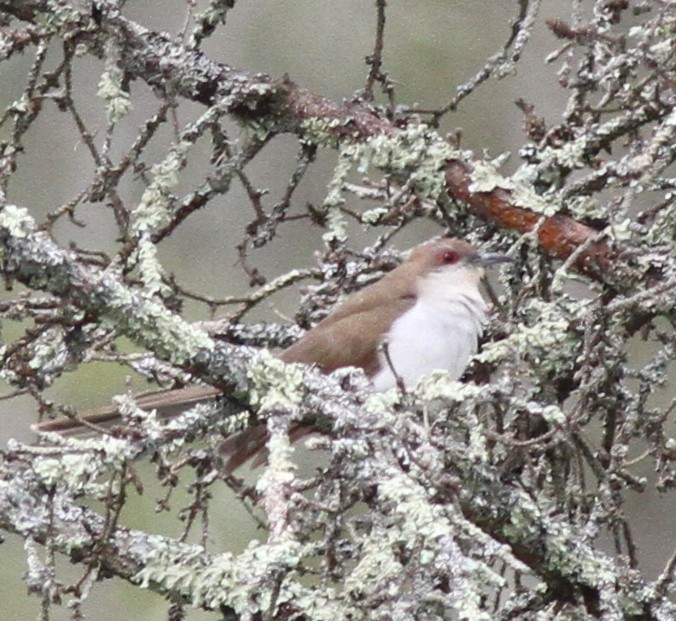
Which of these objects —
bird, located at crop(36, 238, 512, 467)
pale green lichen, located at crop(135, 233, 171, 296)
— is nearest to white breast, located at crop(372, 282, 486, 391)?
bird, located at crop(36, 238, 512, 467)

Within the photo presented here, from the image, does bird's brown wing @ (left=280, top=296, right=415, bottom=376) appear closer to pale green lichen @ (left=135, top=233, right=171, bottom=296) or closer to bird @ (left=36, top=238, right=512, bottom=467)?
bird @ (left=36, top=238, right=512, bottom=467)

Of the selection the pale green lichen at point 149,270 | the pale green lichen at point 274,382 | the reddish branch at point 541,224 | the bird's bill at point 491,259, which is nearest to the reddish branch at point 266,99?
the reddish branch at point 541,224

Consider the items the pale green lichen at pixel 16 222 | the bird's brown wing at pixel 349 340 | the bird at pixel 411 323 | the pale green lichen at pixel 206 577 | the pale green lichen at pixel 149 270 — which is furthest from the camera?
the bird at pixel 411 323

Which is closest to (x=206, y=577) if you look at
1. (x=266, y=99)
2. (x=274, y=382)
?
(x=274, y=382)

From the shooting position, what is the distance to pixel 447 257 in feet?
16.4

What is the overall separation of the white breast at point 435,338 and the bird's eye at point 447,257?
137mm

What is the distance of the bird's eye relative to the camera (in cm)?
497

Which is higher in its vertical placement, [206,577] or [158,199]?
[158,199]

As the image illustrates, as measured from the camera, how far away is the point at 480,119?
8797mm

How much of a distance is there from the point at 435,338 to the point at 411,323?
0.58 ft

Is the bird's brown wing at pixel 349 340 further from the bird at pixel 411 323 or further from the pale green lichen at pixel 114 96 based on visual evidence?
the pale green lichen at pixel 114 96

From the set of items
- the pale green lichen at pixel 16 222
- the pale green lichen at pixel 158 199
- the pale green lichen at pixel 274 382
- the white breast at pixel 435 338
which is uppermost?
the white breast at pixel 435 338

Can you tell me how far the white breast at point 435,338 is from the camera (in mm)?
4629

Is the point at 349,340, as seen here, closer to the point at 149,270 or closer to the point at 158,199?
the point at 158,199
